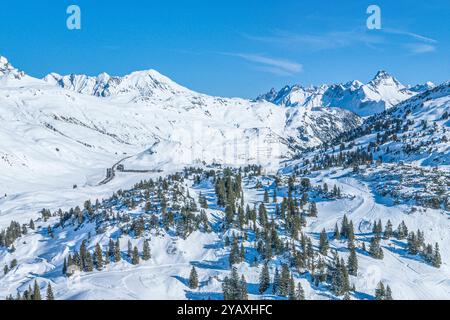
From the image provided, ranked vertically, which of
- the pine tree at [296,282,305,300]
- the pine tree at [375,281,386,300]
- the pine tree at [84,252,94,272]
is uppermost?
the pine tree at [84,252,94,272]

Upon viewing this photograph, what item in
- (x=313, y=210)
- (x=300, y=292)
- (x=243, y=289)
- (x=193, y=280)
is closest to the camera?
(x=300, y=292)

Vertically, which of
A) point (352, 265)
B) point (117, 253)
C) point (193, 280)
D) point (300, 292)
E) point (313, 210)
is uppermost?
point (313, 210)

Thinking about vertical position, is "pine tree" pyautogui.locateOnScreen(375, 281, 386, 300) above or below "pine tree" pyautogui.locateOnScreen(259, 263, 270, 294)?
below

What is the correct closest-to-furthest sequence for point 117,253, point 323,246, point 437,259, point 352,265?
point 352,265 → point 117,253 → point 437,259 → point 323,246

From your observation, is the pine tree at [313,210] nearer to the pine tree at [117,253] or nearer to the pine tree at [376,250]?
the pine tree at [376,250]

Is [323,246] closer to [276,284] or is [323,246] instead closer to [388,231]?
[276,284]

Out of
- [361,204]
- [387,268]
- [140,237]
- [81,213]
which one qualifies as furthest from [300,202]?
[81,213]

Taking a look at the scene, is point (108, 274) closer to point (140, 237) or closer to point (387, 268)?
point (140, 237)

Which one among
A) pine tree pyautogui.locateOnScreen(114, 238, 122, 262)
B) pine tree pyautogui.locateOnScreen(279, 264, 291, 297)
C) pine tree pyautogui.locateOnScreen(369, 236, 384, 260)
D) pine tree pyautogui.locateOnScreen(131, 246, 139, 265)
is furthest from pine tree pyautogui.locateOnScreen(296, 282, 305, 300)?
pine tree pyautogui.locateOnScreen(114, 238, 122, 262)

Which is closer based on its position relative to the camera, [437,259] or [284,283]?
[284,283]

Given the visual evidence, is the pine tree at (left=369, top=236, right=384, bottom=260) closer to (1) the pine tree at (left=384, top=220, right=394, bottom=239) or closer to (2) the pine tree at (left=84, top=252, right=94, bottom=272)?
(1) the pine tree at (left=384, top=220, right=394, bottom=239)

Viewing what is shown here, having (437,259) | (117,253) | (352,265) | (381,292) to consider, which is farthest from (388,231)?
(117,253)
